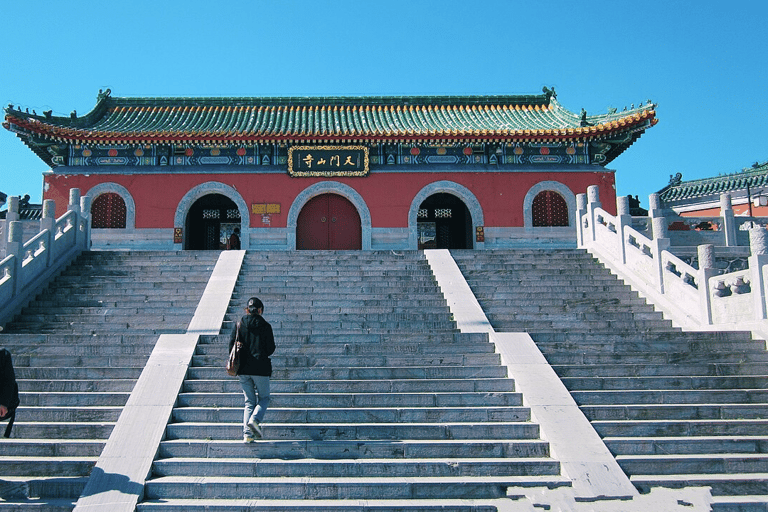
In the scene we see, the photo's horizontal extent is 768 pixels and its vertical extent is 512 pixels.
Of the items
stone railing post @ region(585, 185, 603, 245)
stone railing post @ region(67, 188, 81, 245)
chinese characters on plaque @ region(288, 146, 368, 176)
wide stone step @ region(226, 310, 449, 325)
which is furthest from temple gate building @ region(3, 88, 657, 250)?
wide stone step @ region(226, 310, 449, 325)

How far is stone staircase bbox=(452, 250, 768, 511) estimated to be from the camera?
522 cm

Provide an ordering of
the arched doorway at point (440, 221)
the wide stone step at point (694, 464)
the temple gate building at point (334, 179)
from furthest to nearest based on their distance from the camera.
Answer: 1. the arched doorway at point (440, 221)
2. the temple gate building at point (334, 179)
3. the wide stone step at point (694, 464)

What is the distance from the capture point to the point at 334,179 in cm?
1580

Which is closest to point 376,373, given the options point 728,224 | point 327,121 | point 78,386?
point 78,386

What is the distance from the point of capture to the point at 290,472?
5.07 meters

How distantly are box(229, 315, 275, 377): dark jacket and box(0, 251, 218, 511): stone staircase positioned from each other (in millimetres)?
1378

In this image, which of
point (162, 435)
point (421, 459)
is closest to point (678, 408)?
point (421, 459)

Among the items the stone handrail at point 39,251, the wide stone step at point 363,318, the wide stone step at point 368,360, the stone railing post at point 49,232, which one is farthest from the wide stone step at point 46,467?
the stone railing post at point 49,232

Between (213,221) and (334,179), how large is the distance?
3.60 m

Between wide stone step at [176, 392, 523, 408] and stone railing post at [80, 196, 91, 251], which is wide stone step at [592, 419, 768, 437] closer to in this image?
wide stone step at [176, 392, 523, 408]

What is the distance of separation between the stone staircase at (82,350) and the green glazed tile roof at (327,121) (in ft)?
16.8

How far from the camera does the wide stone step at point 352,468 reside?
507cm

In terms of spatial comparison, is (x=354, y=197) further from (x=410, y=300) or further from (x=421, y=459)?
(x=421, y=459)

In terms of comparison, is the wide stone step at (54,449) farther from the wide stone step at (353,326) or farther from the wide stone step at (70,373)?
the wide stone step at (353,326)
